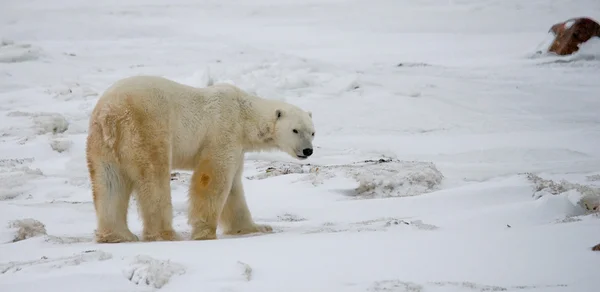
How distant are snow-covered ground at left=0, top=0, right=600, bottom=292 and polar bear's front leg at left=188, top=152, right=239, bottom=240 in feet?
1.37

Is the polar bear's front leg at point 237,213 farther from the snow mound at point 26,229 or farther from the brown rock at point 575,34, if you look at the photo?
the brown rock at point 575,34

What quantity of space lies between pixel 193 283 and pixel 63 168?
187 inches

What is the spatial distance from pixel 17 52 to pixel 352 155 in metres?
7.58

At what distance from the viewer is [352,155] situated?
27.9ft

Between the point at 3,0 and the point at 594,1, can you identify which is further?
the point at 3,0

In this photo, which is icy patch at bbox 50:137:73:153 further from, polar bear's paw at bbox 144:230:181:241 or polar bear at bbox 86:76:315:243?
polar bear's paw at bbox 144:230:181:241

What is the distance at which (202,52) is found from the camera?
49.5 feet

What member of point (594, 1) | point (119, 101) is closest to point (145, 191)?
point (119, 101)

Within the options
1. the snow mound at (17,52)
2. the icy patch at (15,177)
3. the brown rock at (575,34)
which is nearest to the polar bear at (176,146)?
the icy patch at (15,177)

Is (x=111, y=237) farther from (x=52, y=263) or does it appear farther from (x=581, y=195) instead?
(x=581, y=195)

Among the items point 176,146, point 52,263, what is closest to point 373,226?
point 176,146

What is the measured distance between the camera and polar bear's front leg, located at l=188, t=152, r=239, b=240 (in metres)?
5.22

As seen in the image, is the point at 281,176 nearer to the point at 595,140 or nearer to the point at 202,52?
the point at 595,140

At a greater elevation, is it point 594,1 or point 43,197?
point 594,1
